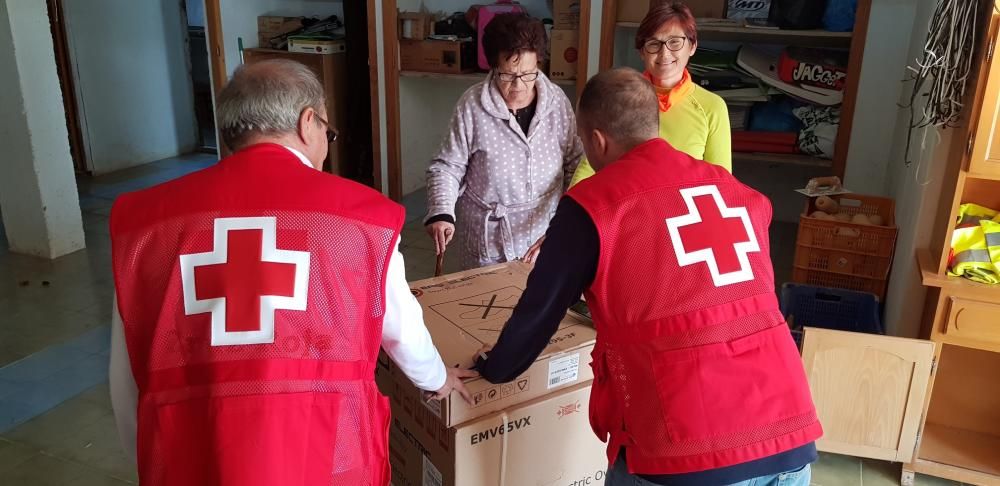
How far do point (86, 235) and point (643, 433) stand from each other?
177 inches

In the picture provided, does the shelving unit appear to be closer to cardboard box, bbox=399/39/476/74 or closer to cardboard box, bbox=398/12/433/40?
cardboard box, bbox=399/39/476/74

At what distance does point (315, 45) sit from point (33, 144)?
1.85m

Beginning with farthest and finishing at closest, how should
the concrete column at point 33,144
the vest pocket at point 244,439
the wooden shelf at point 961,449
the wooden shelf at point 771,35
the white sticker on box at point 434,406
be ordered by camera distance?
the concrete column at point 33,144, the wooden shelf at point 771,35, the wooden shelf at point 961,449, the white sticker on box at point 434,406, the vest pocket at point 244,439

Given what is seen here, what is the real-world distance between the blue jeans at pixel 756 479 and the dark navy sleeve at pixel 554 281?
26cm

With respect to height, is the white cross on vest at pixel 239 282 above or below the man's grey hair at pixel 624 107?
below

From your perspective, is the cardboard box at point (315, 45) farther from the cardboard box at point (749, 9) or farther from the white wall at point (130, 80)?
the cardboard box at point (749, 9)

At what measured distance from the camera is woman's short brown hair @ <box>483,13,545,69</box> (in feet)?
6.75

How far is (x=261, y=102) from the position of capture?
121cm

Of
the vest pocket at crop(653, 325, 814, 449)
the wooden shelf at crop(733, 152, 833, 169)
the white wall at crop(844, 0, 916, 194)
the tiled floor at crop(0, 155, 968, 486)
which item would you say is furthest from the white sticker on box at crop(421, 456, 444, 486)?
the white wall at crop(844, 0, 916, 194)

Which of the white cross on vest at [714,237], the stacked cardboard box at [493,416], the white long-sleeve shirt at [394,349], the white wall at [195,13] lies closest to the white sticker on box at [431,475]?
the stacked cardboard box at [493,416]

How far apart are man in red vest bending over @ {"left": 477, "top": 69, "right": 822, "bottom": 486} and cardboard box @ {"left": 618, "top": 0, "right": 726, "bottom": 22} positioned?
3066 millimetres

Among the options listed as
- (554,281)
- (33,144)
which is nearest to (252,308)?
(554,281)

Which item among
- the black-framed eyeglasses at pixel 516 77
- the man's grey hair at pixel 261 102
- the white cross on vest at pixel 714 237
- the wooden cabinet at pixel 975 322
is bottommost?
the wooden cabinet at pixel 975 322

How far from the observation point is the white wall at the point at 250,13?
513 centimetres
